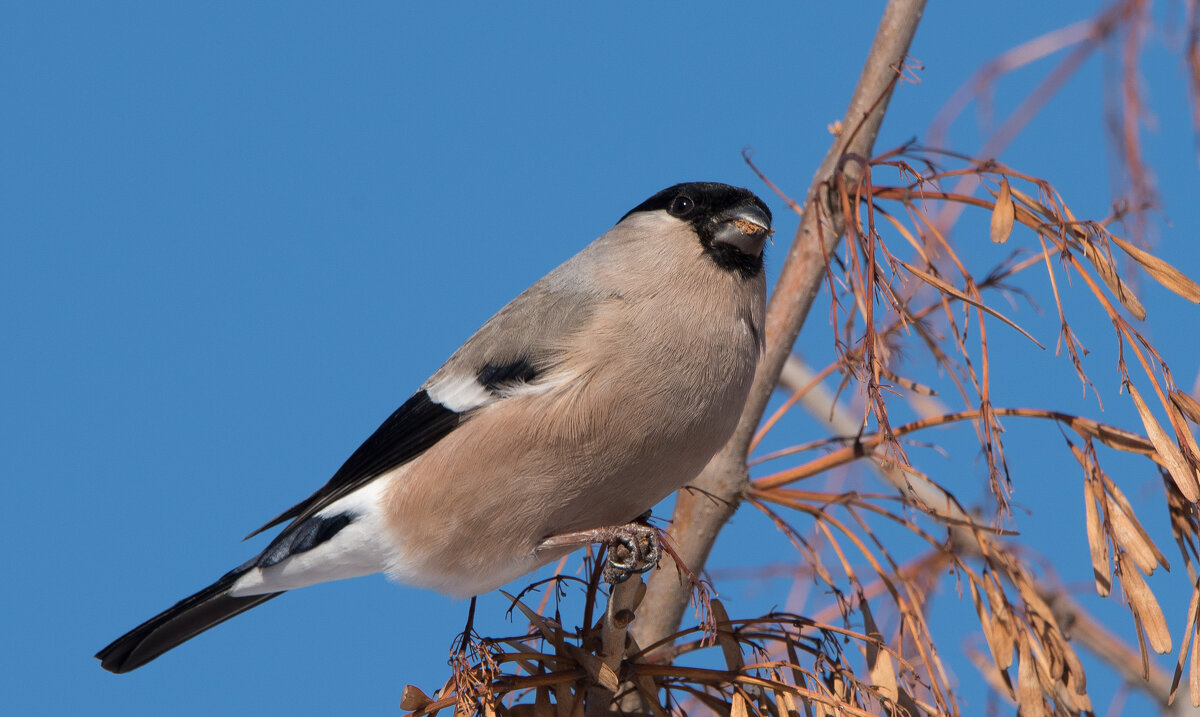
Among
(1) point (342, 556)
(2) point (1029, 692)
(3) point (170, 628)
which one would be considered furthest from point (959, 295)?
(3) point (170, 628)

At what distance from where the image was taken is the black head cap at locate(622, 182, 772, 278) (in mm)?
2270

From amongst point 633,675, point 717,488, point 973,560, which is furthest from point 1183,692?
point 633,675

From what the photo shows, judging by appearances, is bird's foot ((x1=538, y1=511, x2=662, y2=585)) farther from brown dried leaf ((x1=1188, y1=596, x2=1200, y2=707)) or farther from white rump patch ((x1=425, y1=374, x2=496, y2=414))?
brown dried leaf ((x1=1188, y1=596, x2=1200, y2=707))

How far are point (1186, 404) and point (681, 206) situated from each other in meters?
1.06

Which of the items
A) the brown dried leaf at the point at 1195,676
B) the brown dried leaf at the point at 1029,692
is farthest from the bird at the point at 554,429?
the brown dried leaf at the point at 1195,676

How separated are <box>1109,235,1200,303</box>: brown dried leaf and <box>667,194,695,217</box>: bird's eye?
855 mm

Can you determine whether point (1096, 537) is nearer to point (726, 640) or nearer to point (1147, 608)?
point (1147, 608)

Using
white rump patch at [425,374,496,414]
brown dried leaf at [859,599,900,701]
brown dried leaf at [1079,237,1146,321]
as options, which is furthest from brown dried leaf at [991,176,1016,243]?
white rump patch at [425,374,496,414]

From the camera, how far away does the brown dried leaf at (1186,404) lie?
5.68 feet

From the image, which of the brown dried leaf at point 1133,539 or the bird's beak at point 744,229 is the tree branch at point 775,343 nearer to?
the bird's beak at point 744,229

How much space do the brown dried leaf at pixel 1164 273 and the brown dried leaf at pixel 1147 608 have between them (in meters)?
0.46

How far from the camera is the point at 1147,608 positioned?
1.81 metres

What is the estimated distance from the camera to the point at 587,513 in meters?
2.11

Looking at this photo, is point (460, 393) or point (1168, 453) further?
point (460, 393)
